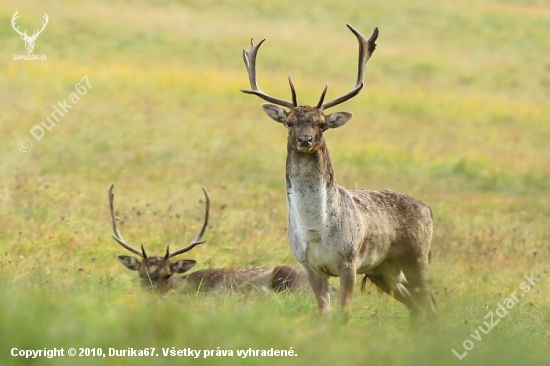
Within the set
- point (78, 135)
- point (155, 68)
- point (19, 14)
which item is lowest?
point (78, 135)

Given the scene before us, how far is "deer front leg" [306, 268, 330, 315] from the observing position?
7.84 meters

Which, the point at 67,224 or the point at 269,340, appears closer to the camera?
the point at 269,340

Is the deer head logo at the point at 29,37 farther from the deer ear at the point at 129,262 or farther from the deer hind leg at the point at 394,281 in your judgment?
the deer hind leg at the point at 394,281

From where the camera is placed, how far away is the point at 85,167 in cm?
1669

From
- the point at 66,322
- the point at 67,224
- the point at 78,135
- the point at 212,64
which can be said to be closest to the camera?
the point at 66,322

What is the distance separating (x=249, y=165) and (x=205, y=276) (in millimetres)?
8922

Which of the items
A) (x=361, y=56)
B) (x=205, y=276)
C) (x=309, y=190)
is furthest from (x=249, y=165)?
(x=309, y=190)

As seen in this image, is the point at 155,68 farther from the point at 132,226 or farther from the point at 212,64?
the point at 132,226

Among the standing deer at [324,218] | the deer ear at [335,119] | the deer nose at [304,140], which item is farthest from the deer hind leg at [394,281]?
the deer nose at [304,140]

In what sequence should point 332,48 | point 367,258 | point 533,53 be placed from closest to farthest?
1. point 367,258
2. point 332,48
3. point 533,53

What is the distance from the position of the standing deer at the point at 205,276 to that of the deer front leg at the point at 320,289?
131cm

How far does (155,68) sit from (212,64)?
278 centimetres

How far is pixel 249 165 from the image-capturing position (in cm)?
1883

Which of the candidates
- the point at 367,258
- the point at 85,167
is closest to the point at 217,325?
the point at 367,258
